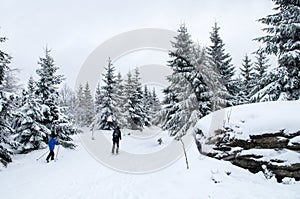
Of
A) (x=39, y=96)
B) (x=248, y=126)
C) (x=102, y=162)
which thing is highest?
(x=39, y=96)

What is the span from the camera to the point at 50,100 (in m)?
17.9

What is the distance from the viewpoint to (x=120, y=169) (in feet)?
34.6

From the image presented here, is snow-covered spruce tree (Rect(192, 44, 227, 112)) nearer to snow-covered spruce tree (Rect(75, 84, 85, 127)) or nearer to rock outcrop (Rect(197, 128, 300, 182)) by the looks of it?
rock outcrop (Rect(197, 128, 300, 182))

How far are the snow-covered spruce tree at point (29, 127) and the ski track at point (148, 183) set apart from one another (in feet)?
16.5

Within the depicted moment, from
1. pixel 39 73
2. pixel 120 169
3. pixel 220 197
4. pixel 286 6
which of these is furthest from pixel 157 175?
pixel 39 73

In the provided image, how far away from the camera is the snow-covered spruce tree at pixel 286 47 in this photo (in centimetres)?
1088

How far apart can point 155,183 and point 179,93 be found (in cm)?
1025

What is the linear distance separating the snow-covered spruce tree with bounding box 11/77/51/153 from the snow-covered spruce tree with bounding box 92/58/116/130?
472 inches

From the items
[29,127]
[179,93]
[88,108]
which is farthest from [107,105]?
[88,108]

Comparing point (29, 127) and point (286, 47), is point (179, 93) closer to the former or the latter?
point (286, 47)

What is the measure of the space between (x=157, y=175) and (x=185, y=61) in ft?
37.0

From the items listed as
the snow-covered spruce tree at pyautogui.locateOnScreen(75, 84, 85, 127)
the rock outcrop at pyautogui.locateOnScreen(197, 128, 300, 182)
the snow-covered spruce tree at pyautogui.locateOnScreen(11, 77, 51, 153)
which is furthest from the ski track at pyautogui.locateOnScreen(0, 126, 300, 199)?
the snow-covered spruce tree at pyautogui.locateOnScreen(75, 84, 85, 127)

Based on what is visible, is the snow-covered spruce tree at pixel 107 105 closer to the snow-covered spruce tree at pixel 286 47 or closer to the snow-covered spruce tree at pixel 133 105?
the snow-covered spruce tree at pixel 133 105

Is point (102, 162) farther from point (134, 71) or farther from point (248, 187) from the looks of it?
point (134, 71)
